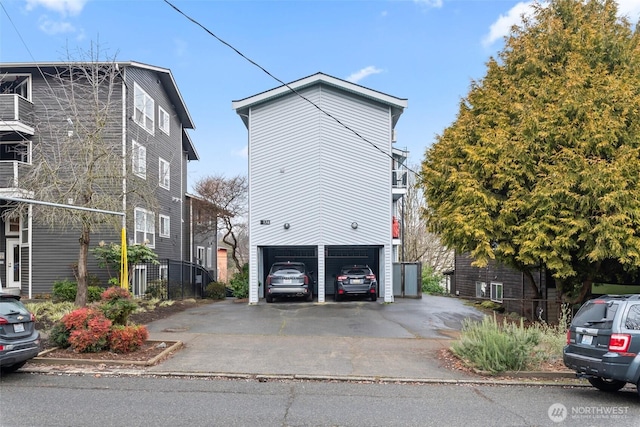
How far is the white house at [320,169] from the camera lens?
66.5 feet

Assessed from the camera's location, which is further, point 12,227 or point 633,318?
point 12,227

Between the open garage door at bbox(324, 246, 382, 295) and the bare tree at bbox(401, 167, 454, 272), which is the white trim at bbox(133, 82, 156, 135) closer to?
the open garage door at bbox(324, 246, 382, 295)

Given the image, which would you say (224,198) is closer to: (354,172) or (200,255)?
(200,255)

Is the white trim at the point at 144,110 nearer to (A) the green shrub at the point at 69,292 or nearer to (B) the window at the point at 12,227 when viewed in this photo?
(B) the window at the point at 12,227

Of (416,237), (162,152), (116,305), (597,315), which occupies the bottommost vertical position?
(116,305)

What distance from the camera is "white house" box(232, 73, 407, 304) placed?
20.3 meters

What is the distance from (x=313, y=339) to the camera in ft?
39.3

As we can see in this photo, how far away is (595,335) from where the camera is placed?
746cm

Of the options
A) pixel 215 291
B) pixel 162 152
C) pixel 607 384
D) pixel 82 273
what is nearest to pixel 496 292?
pixel 215 291

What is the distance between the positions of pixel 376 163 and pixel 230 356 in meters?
12.6

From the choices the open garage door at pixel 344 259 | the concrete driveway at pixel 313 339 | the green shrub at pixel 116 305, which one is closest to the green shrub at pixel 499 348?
the concrete driveway at pixel 313 339

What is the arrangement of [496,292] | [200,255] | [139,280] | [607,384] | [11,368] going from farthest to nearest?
[200,255] → [496,292] → [139,280] → [11,368] → [607,384]

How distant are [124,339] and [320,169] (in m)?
12.1

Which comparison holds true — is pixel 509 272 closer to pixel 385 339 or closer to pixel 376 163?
pixel 376 163
